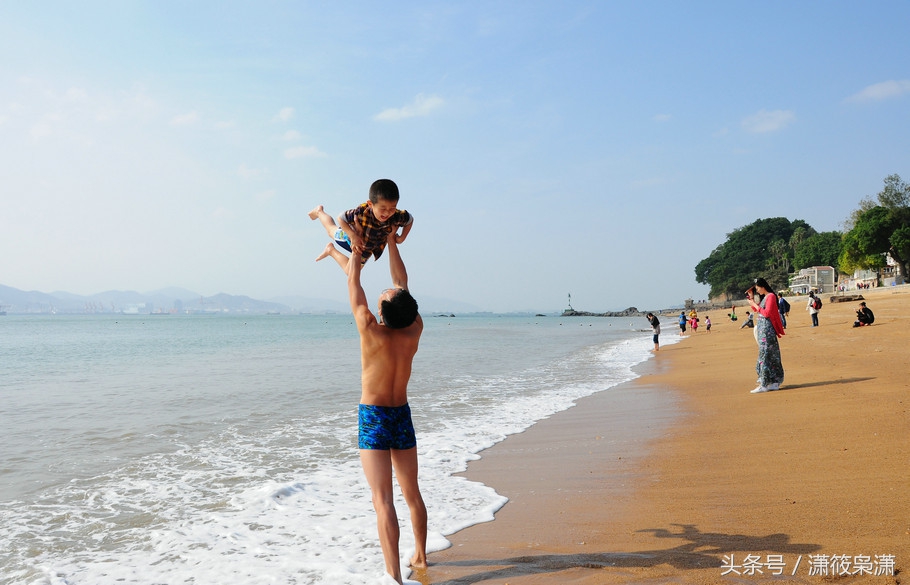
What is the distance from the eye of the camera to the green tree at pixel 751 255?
111 metres

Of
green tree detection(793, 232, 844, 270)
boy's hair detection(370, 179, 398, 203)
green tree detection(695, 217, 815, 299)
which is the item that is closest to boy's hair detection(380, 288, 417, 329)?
boy's hair detection(370, 179, 398, 203)

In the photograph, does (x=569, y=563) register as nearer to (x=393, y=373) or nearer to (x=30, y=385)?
(x=393, y=373)

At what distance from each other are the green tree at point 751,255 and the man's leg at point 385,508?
116265 millimetres

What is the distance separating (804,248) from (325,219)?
10709cm

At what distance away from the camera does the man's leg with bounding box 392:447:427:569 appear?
366 centimetres

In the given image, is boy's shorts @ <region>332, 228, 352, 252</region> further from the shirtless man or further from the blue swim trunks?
the blue swim trunks

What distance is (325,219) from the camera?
152 inches

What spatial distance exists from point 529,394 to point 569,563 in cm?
879

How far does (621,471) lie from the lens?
587 cm

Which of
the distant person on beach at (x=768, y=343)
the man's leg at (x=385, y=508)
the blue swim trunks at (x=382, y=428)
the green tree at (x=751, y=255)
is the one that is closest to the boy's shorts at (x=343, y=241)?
the blue swim trunks at (x=382, y=428)

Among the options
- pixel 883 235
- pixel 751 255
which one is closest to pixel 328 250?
pixel 883 235

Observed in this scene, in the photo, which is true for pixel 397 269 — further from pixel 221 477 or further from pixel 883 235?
pixel 883 235

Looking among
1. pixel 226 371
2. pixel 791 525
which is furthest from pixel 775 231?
pixel 791 525

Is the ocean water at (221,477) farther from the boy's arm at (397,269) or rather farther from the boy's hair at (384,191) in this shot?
the boy's hair at (384,191)
